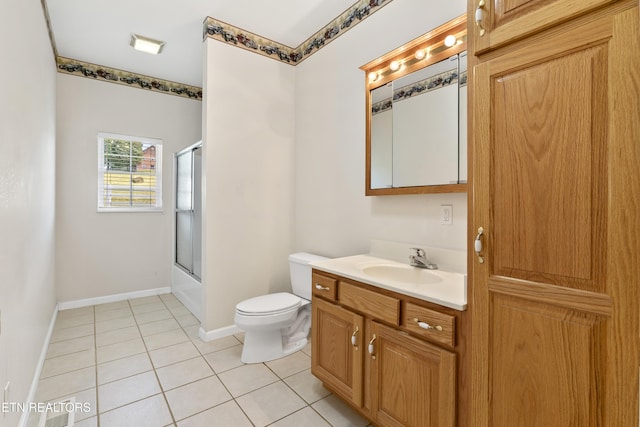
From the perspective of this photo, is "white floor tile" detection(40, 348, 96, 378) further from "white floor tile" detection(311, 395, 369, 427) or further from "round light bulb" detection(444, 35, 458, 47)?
"round light bulb" detection(444, 35, 458, 47)

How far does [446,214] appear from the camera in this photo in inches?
70.1

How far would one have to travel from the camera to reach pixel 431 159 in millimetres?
1836

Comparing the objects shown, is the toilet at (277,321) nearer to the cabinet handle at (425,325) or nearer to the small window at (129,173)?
the cabinet handle at (425,325)

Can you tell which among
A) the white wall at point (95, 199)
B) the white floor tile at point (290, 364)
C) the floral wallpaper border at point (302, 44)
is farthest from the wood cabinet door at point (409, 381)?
the white wall at point (95, 199)

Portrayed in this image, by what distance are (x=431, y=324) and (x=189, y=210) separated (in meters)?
2.89

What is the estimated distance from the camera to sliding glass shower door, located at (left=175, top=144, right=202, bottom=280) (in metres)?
3.09

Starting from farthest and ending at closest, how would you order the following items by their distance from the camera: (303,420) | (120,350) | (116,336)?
1. (116,336)
2. (120,350)
3. (303,420)

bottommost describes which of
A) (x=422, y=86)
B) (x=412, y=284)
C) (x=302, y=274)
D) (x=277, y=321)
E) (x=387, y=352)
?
(x=277, y=321)

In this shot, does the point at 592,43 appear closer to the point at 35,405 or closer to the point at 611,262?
the point at 611,262

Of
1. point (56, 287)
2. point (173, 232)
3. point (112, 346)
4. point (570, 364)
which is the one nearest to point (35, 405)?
point (112, 346)

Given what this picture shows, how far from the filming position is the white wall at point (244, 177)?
260 cm

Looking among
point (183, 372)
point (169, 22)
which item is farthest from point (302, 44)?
point (183, 372)

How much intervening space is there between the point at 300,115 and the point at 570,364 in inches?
108

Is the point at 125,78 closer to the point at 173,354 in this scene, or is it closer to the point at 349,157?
the point at 349,157
